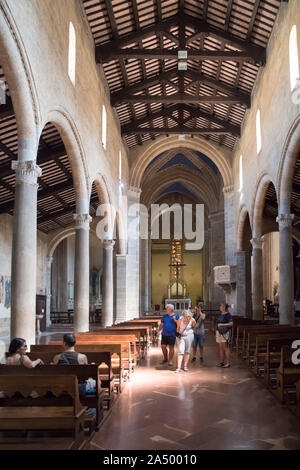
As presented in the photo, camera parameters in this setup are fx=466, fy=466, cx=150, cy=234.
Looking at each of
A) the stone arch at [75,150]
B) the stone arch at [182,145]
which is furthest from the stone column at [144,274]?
the stone arch at [75,150]

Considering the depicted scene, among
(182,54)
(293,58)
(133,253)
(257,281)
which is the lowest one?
(257,281)

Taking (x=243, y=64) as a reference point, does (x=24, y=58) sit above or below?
below

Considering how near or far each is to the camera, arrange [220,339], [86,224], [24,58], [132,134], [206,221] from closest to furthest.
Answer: [24,58]
[220,339]
[86,224]
[132,134]
[206,221]

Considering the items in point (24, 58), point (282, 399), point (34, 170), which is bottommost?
point (282, 399)

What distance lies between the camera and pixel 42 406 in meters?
5.02

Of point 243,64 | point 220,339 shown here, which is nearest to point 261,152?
point 243,64

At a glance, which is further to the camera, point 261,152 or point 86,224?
point 261,152

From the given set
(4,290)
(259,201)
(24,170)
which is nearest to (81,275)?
(24,170)

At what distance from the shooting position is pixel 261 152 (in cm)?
1872

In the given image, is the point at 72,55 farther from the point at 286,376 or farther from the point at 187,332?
the point at 286,376

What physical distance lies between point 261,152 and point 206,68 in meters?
5.01

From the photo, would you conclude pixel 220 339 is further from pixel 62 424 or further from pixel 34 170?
pixel 62 424

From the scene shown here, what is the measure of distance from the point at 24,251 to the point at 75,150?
5613 millimetres
